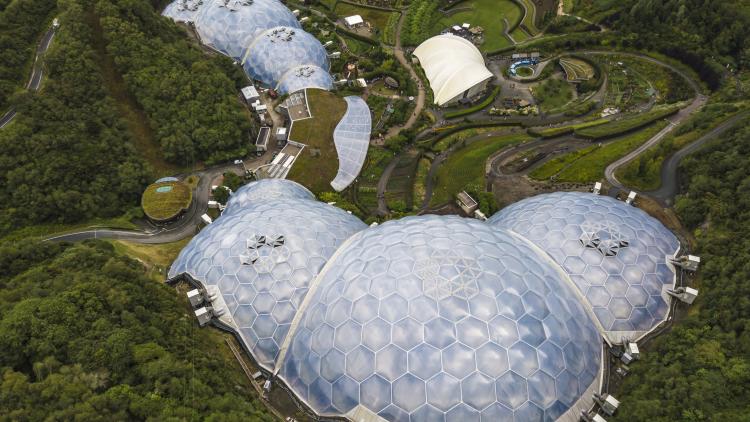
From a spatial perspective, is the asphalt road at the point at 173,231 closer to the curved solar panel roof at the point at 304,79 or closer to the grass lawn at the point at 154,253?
the grass lawn at the point at 154,253

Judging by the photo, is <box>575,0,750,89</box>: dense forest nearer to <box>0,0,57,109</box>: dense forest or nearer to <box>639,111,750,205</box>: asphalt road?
<box>639,111,750,205</box>: asphalt road

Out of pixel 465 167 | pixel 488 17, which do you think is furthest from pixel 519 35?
pixel 465 167

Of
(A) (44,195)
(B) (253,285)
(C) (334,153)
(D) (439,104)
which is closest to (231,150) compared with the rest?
(C) (334,153)

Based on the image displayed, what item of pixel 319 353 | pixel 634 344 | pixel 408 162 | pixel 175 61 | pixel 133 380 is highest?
pixel 175 61

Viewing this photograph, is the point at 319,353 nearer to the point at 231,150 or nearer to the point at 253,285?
the point at 253,285

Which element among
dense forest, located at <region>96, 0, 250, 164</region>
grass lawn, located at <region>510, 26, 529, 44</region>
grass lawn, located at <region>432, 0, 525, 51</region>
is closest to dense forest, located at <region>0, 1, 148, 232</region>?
dense forest, located at <region>96, 0, 250, 164</region>

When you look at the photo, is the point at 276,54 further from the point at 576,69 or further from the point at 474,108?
the point at 576,69

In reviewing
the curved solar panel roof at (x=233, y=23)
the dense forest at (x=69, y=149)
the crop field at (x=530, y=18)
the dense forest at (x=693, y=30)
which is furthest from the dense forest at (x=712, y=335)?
the curved solar panel roof at (x=233, y=23)
